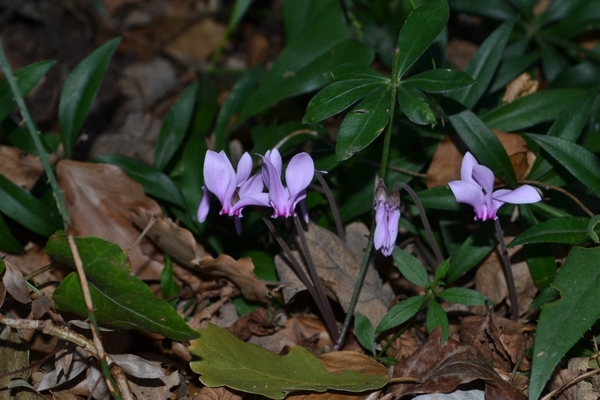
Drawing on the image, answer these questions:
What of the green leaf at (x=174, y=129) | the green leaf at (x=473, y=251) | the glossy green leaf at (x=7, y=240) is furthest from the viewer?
the green leaf at (x=174, y=129)

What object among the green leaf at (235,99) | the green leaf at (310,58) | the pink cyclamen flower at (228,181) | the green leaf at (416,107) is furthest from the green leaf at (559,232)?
the green leaf at (235,99)

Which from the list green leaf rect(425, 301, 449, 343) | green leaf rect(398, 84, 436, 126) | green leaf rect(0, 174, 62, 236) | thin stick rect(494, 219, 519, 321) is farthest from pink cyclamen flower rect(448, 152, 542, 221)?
green leaf rect(0, 174, 62, 236)

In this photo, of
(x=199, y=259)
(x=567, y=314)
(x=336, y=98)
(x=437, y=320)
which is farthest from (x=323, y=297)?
(x=567, y=314)

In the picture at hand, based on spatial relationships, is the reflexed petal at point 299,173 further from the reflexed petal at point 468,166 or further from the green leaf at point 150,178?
the green leaf at point 150,178

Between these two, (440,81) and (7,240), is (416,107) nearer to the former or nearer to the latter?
(440,81)

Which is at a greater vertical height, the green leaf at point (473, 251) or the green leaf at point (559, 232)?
the green leaf at point (559, 232)
